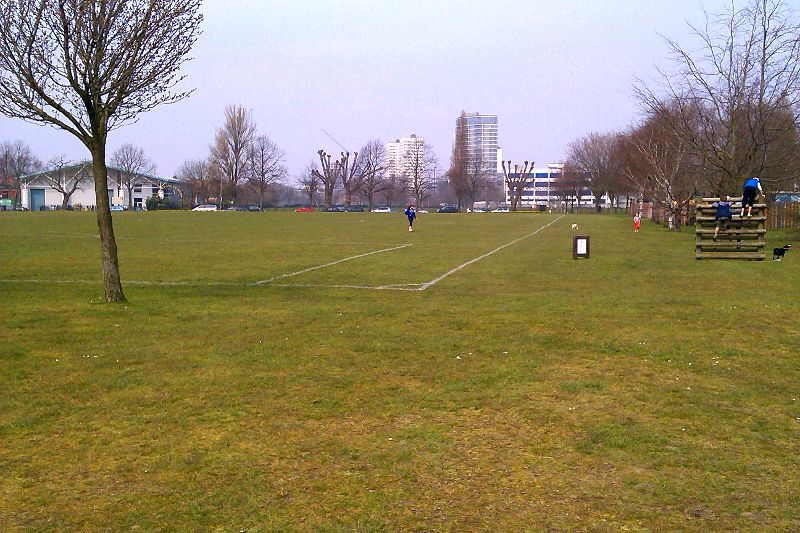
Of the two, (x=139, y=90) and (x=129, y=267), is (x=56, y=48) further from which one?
(x=129, y=267)

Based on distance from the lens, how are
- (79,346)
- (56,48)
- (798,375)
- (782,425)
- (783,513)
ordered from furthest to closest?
(56,48), (79,346), (798,375), (782,425), (783,513)

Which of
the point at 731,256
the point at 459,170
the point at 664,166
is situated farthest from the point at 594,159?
the point at 731,256

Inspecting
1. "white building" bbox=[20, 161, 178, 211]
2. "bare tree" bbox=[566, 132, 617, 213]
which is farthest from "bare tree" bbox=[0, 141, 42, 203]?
"bare tree" bbox=[566, 132, 617, 213]

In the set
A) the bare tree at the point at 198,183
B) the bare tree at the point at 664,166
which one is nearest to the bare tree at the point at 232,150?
the bare tree at the point at 198,183

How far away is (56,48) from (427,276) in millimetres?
9829

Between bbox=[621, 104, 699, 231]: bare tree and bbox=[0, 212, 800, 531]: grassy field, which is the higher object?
bbox=[621, 104, 699, 231]: bare tree

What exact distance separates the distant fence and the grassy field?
4050 centimetres

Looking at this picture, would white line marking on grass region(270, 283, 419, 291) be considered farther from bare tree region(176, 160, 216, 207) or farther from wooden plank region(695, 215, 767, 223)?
bare tree region(176, 160, 216, 207)

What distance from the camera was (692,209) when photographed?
182ft

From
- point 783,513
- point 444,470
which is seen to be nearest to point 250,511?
point 444,470

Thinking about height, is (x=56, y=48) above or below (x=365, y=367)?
above

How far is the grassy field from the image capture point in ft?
15.0

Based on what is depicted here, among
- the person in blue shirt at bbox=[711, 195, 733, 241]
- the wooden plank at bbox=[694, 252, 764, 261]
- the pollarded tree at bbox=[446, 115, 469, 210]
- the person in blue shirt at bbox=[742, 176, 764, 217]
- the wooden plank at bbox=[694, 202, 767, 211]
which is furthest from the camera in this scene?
the pollarded tree at bbox=[446, 115, 469, 210]

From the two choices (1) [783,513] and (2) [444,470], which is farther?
(2) [444,470]
